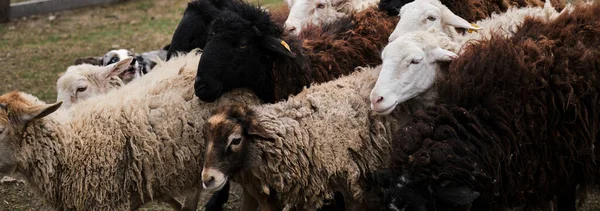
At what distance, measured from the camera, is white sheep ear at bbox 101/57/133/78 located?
288 inches

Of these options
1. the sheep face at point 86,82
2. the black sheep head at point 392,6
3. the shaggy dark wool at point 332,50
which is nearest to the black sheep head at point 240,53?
the shaggy dark wool at point 332,50

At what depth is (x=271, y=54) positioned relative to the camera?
6418 mm

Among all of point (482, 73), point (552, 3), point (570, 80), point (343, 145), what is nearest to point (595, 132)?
point (570, 80)

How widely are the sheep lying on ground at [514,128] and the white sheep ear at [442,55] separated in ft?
0.72

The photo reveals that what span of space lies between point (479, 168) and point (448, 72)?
2.84 ft

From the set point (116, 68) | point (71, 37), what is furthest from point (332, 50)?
point (71, 37)

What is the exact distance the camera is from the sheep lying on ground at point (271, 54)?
6.15 meters

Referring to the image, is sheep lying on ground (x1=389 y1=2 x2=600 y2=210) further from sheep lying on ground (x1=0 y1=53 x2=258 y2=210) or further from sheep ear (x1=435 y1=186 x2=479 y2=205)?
sheep lying on ground (x1=0 y1=53 x2=258 y2=210)

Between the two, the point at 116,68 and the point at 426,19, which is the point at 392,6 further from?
the point at 116,68

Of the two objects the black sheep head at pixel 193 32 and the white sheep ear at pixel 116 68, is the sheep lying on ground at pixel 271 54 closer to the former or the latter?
the black sheep head at pixel 193 32

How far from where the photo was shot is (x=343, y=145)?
5.55m

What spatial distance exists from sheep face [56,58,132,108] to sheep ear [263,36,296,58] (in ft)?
5.28

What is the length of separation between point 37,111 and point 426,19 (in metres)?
2.89

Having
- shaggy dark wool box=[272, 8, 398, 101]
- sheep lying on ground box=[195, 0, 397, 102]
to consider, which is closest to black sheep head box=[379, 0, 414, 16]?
shaggy dark wool box=[272, 8, 398, 101]
